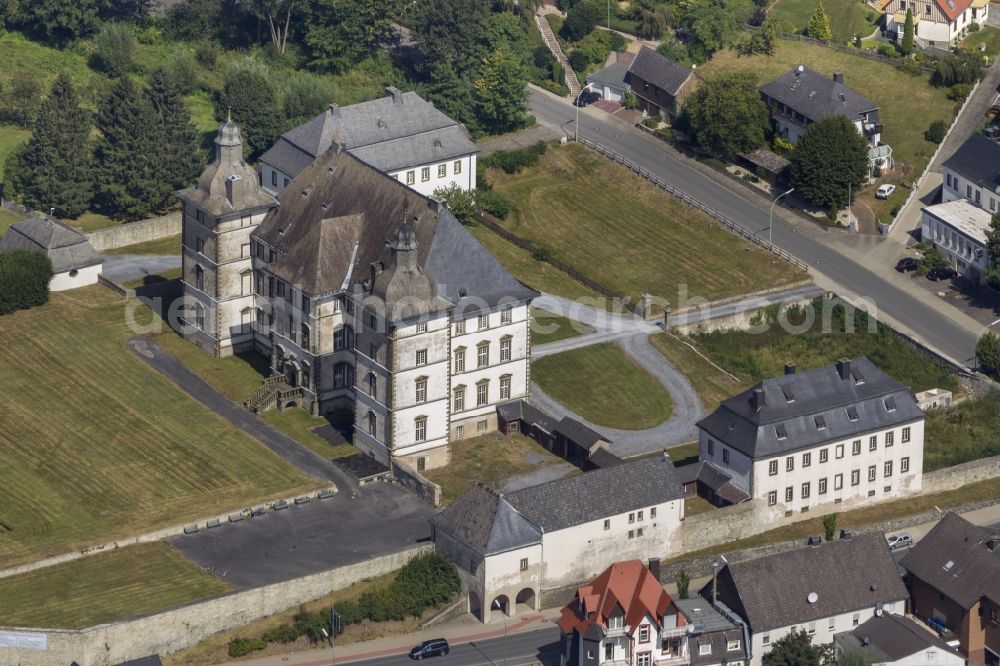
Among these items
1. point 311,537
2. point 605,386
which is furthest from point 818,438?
point 311,537

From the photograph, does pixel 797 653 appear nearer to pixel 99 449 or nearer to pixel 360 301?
pixel 360 301

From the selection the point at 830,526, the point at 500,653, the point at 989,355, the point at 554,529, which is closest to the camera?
the point at 500,653

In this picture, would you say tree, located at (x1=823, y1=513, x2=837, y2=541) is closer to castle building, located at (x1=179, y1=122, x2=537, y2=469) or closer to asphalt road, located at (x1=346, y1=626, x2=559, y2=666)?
asphalt road, located at (x1=346, y1=626, x2=559, y2=666)

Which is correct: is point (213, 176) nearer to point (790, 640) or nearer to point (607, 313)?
point (607, 313)

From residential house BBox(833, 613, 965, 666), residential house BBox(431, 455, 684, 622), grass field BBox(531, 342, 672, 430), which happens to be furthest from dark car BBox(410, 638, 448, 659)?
grass field BBox(531, 342, 672, 430)

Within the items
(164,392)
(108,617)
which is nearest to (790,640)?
(108,617)
